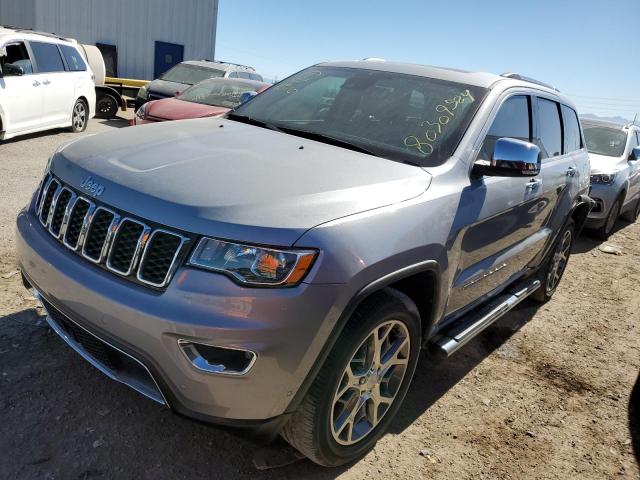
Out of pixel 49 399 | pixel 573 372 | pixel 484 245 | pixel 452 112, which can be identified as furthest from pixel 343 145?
pixel 573 372

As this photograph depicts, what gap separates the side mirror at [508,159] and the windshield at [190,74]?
11.8 m

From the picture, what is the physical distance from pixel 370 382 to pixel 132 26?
23880 millimetres

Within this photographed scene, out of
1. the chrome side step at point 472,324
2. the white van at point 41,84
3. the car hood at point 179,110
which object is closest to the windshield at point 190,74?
the white van at point 41,84

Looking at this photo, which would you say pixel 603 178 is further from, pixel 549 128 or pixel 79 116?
pixel 79 116

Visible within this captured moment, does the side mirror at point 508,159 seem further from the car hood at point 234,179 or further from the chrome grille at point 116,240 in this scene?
the chrome grille at point 116,240

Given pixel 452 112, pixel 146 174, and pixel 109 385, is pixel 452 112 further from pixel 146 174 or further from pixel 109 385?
pixel 109 385

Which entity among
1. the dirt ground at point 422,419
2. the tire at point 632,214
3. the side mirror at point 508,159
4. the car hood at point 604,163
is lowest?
the tire at point 632,214

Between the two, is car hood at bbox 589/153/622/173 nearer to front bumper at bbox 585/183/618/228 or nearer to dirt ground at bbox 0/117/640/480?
front bumper at bbox 585/183/618/228

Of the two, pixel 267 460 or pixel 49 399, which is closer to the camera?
pixel 267 460

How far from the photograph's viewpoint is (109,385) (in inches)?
112

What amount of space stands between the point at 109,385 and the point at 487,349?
106 inches

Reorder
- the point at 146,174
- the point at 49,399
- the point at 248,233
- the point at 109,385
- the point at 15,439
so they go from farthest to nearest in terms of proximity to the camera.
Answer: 1. the point at 109,385
2. the point at 49,399
3. the point at 15,439
4. the point at 146,174
5. the point at 248,233

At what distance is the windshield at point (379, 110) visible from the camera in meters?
2.87

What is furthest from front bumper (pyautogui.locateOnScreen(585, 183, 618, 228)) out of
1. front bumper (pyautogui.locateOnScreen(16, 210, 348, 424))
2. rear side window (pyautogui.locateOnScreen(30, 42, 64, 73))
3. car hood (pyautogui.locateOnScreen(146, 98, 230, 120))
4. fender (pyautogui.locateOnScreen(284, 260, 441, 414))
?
rear side window (pyautogui.locateOnScreen(30, 42, 64, 73))
